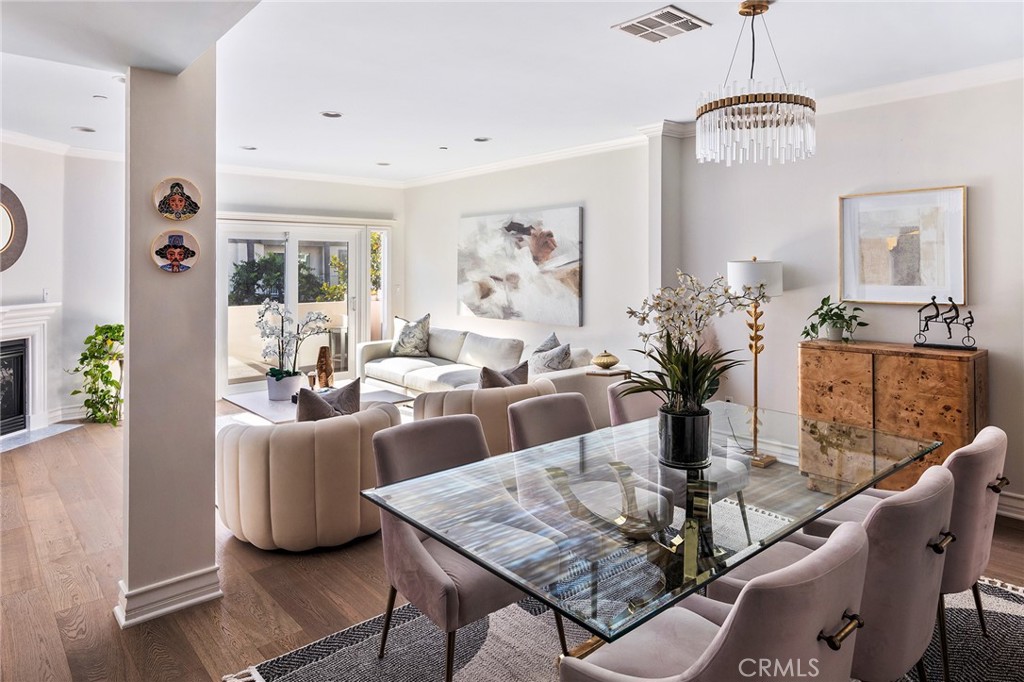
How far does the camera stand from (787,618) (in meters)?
1.21

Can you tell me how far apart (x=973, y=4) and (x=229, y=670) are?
4.08m

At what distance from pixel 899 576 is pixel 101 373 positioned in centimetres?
656

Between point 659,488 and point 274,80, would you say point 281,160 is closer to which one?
point 274,80

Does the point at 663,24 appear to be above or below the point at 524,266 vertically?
above

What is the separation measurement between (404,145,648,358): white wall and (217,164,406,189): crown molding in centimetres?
85

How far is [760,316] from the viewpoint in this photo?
4664 millimetres

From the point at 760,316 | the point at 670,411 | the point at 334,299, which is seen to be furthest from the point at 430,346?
the point at 670,411

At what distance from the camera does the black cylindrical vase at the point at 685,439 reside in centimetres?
236

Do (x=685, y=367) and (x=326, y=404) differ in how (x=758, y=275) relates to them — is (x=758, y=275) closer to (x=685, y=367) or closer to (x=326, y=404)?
(x=685, y=367)

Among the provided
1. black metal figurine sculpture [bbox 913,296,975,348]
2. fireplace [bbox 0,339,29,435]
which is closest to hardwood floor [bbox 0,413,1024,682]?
black metal figurine sculpture [bbox 913,296,975,348]

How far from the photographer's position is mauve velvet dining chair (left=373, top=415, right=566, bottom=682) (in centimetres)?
A: 182

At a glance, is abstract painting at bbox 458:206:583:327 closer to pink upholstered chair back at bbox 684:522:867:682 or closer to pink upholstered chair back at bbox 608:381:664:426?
pink upholstered chair back at bbox 608:381:664:426

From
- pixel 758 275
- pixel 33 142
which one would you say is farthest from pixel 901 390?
pixel 33 142

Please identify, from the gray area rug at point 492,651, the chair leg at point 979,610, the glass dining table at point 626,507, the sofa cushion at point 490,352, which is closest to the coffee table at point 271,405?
the sofa cushion at point 490,352
